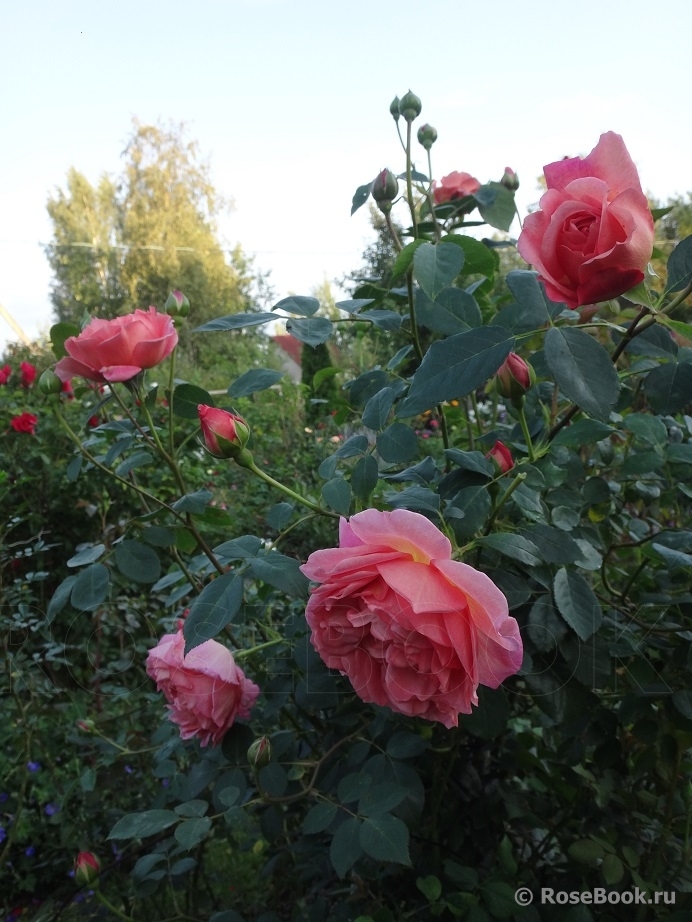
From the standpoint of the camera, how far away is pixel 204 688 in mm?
638

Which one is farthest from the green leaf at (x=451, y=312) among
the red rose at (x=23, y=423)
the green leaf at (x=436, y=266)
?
the red rose at (x=23, y=423)

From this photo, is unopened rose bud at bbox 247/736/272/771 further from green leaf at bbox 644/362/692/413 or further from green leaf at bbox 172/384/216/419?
green leaf at bbox 644/362/692/413

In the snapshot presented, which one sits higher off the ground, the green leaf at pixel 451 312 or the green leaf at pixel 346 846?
the green leaf at pixel 451 312

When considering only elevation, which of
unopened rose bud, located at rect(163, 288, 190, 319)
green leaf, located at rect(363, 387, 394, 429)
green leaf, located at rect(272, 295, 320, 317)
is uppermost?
unopened rose bud, located at rect(163, 288, 190, 319)

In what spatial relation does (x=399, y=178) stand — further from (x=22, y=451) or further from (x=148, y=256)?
(x=148, y=256)

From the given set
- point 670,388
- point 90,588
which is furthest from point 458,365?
point 90,588

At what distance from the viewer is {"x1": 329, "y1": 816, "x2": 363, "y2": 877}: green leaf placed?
538mm

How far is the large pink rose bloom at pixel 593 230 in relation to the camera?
0.40m

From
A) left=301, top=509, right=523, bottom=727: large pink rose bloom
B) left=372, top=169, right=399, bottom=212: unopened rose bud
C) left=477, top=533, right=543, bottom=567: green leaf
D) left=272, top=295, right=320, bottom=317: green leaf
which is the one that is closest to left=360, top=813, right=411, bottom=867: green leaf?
left=301, top=509, right=523, bottom=727: large pink rose bloom

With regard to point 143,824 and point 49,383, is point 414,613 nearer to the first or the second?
point 143,824

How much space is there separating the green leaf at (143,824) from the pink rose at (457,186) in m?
0.75

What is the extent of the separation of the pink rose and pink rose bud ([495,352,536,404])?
0.38m

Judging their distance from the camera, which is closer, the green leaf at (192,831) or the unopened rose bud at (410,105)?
the green leaf at (192,831)

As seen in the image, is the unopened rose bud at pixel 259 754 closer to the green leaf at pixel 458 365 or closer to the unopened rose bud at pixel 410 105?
the green leaf at pixel 458 365
